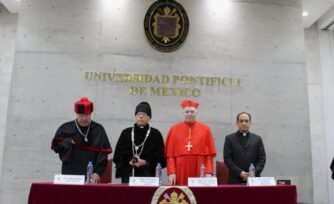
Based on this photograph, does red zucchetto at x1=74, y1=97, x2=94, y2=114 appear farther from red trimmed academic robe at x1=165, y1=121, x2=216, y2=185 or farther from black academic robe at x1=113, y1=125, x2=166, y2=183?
red trimmed academic robe at x1=165, y1=121, x2=216, y2=185

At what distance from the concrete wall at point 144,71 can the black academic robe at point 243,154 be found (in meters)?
1.29

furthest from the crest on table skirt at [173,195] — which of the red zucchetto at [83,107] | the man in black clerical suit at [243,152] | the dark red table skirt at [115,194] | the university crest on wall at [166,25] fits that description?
the university crest on wall at [166,25]

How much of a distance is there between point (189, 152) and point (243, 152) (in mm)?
789

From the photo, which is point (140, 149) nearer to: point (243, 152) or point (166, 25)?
point (243, 152)

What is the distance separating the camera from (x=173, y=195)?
8.59 feet

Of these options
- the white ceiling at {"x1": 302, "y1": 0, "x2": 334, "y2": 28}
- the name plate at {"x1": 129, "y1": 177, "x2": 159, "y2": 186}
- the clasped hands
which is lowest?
the name plate at {"x1": 129, "y1": 177, "x2": 159, "y2": 186}

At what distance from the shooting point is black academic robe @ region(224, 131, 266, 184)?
406 cm

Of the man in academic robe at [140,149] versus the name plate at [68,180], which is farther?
the man in academic robe at [140,149]

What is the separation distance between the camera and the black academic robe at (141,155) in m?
3.71

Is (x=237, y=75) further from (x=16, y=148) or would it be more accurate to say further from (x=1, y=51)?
(x=1, y=51)

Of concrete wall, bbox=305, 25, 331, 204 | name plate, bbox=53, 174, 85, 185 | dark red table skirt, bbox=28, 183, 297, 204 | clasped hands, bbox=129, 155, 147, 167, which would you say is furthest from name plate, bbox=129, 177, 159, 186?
concrete wall, bbox=305, 25, 331, 204

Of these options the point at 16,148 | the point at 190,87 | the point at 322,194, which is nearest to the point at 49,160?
the point at 16,148

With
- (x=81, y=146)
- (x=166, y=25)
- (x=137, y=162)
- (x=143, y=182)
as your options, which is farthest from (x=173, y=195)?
(x=166, y=25)

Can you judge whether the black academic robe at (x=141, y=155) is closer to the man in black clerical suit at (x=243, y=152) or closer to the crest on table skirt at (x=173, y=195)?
the man in black clerical suit at (x=243, y=152)
